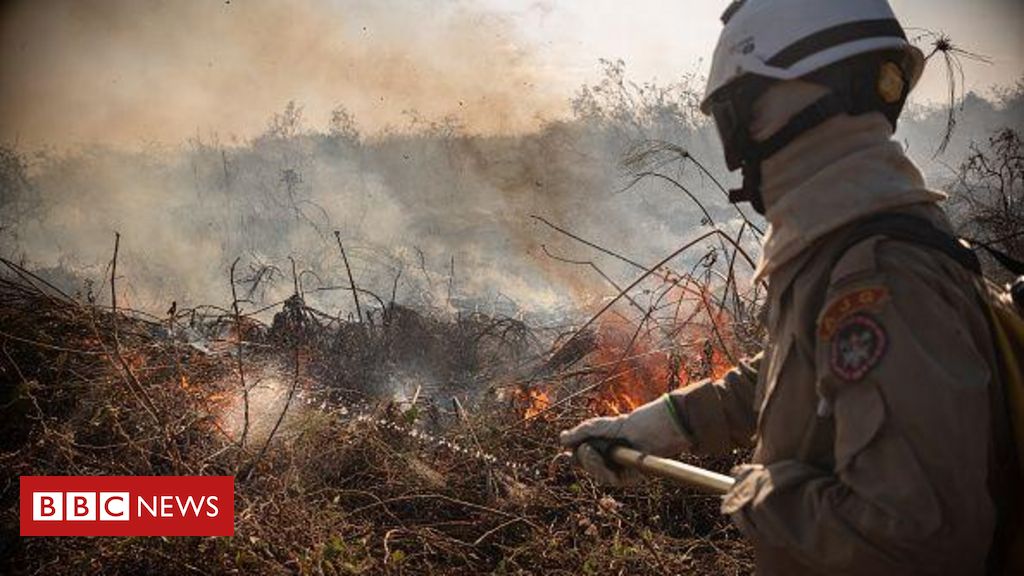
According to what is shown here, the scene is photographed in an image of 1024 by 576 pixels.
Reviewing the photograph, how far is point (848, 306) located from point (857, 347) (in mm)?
88

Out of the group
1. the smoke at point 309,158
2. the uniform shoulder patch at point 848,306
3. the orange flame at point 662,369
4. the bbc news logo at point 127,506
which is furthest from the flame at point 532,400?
the smoke at point 309,158

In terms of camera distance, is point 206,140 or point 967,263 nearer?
point 967,263

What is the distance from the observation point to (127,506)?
3.53m

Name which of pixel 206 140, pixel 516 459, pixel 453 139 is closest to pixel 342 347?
pixel 516 459

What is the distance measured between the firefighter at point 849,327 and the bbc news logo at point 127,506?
2710 mm

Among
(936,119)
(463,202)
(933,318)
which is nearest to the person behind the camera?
(933,318)

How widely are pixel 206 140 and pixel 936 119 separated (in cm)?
1743

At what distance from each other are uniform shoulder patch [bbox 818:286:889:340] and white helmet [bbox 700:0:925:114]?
0.61 m

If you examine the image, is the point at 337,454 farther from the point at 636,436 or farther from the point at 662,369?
the point at 636,436

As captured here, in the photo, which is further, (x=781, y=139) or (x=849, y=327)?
(x=781, y=139)

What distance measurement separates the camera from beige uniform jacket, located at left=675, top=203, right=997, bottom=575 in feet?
4.25

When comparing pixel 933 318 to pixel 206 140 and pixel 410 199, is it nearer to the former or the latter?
pixel 410 199

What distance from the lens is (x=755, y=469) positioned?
164cm

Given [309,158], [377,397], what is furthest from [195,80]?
[377,397]
